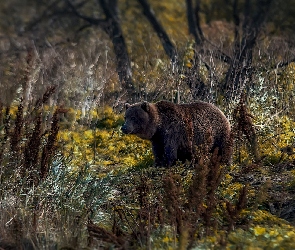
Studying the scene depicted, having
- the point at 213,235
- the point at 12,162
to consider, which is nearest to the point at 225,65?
the point at 12,162

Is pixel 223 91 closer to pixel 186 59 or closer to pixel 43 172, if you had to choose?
pixel 186 59

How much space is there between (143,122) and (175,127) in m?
0.47

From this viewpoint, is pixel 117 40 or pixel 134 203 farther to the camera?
pixel 117 40

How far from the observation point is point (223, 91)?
11461 mm

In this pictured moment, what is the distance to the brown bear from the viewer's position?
29.2 ft

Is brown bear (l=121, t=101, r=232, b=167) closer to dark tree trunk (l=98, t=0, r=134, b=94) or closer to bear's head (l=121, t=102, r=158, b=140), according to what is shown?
bear's head (l=121, t=102, r=158, b=140)

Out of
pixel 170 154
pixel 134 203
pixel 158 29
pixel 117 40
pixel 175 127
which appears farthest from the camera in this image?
pixel 158 29

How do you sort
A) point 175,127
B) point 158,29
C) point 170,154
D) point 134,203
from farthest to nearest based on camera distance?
1. point 158,29
2. point 175,127
3. point 170,154
4. point 134,203

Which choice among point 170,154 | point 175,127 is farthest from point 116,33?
point 170,154

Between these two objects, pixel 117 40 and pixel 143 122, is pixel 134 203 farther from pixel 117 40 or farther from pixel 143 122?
pixel 117 40

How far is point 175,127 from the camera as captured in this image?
354 inches

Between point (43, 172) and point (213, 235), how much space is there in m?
2.00

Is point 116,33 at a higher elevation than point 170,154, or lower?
higher

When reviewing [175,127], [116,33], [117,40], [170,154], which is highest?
[116,33]
